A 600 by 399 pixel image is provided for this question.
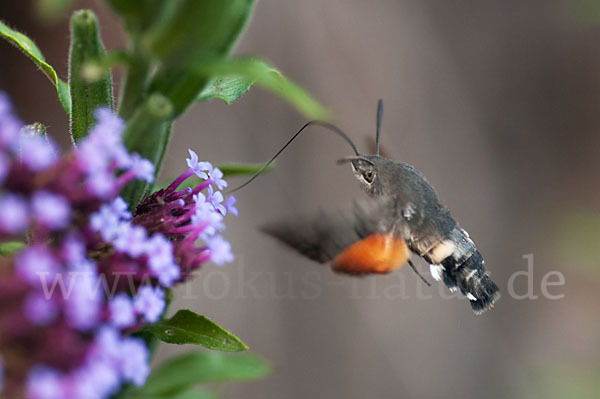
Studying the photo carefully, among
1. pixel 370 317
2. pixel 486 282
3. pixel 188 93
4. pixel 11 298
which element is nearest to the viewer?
pixel 11 298

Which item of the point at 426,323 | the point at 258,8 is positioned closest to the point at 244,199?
the point at 258,8

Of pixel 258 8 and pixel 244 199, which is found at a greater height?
pixel 258 8

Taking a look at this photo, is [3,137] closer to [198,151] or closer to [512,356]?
[198,151]

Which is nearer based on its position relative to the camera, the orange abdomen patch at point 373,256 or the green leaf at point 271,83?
the green leaf at point 271,83

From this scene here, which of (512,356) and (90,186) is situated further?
(512,356)

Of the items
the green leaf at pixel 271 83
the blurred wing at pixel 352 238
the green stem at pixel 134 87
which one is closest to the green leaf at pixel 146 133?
the green stem at pixel 134 87

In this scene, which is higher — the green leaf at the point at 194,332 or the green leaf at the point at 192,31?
the green leaf at the point at 192,31

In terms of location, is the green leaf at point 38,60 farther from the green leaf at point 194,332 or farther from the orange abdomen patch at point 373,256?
the orange abdomen patch at point 373,256

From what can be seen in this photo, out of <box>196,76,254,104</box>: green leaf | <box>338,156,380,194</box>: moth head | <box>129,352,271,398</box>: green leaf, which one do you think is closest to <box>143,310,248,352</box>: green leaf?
<box>129,352,271,398</box>: green leaf
